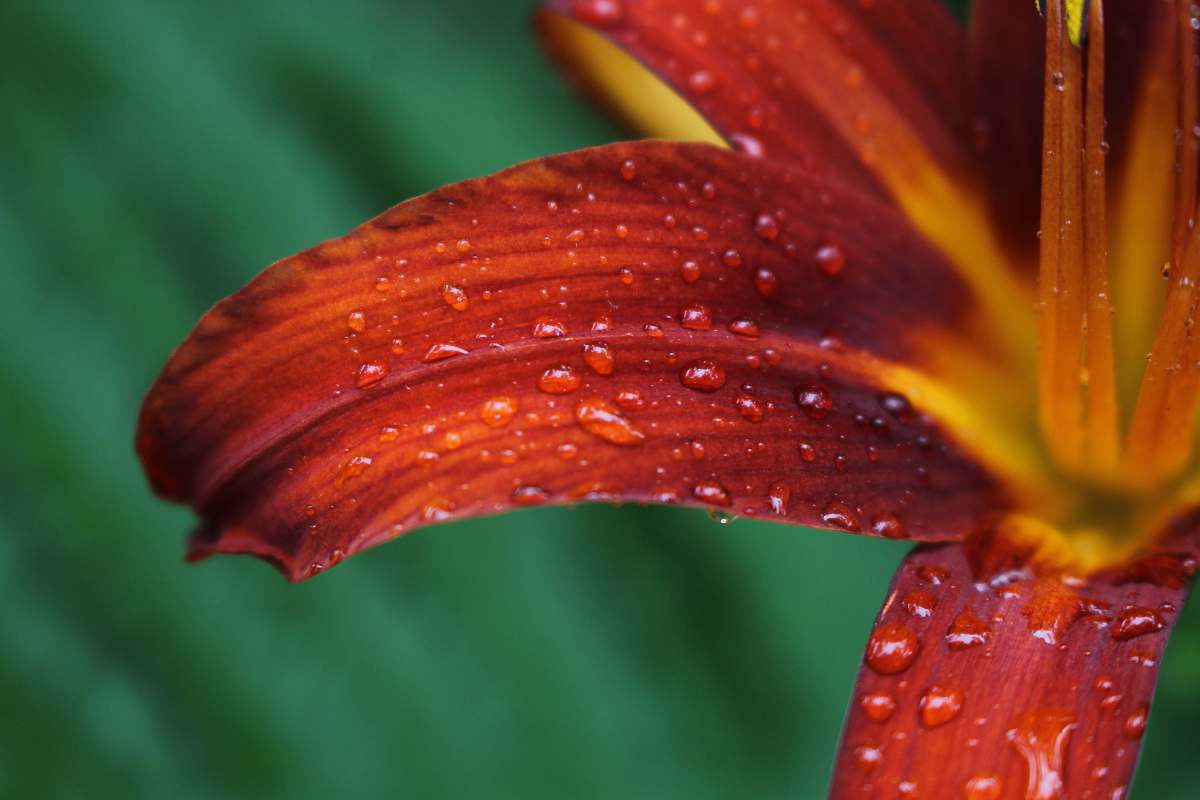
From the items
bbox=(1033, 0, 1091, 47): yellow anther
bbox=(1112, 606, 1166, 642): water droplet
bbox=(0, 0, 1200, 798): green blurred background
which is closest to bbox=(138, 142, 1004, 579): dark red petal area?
bbox=(1112, 606, 1166, 642): water droplet

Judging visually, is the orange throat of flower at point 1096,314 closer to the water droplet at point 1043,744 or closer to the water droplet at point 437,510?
the water droplet at point 1043,744

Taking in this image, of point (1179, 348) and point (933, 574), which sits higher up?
point (1179, 348)

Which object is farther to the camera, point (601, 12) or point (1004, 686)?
point (601, 12)

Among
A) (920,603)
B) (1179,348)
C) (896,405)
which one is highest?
(1179,348)

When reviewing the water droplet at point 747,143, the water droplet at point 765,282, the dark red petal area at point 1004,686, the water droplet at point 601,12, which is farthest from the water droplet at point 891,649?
the water droplet at point 601,12

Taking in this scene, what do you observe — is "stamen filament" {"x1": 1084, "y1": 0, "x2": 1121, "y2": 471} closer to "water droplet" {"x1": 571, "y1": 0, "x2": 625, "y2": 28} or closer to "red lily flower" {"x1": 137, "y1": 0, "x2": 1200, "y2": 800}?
"red lily flower" {"x1": 137, "y1": 0, "x2": 1200, "y2": 800}

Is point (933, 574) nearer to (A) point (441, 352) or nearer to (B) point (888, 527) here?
(B) point (888, 527)

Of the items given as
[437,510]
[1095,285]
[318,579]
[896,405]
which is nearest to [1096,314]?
[1095,285]
